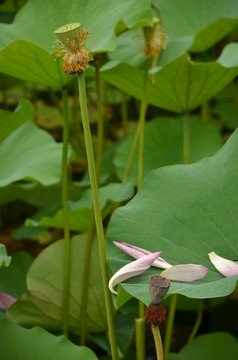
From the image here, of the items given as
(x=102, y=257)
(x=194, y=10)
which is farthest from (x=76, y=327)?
(x=194, y=10)

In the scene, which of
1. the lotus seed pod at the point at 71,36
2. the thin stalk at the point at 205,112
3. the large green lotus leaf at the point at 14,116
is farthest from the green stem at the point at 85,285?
the thin stalk at the point at 205,112

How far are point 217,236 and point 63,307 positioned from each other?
19.1 inches

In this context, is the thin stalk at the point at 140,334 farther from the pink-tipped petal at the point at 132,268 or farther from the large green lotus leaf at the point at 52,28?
the large green lotus leaf at the point at 52,28

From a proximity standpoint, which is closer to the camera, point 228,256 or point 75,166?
point 228,256

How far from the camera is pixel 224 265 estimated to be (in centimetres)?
87

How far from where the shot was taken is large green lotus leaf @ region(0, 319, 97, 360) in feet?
3.19

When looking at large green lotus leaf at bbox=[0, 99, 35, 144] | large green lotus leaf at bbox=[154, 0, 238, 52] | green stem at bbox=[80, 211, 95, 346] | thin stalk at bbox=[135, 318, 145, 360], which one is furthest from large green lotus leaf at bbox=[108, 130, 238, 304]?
large green lotus leaf at bbox=[154, 0, 238, 52]

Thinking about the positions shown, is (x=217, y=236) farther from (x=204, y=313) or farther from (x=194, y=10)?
(x=194, y=10)

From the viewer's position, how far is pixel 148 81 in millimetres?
1384

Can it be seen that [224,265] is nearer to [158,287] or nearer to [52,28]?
[158,287]

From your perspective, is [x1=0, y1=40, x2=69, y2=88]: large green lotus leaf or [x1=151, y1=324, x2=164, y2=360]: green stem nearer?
[x1=151, y1=324, x2=164, y2=360]: green stem

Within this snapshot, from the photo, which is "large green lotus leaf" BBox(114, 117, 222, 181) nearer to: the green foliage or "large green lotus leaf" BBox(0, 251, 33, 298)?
the green foliage

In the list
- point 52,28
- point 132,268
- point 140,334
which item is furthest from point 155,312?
point 52,28

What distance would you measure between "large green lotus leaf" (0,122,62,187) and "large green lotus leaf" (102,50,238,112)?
29 cm
